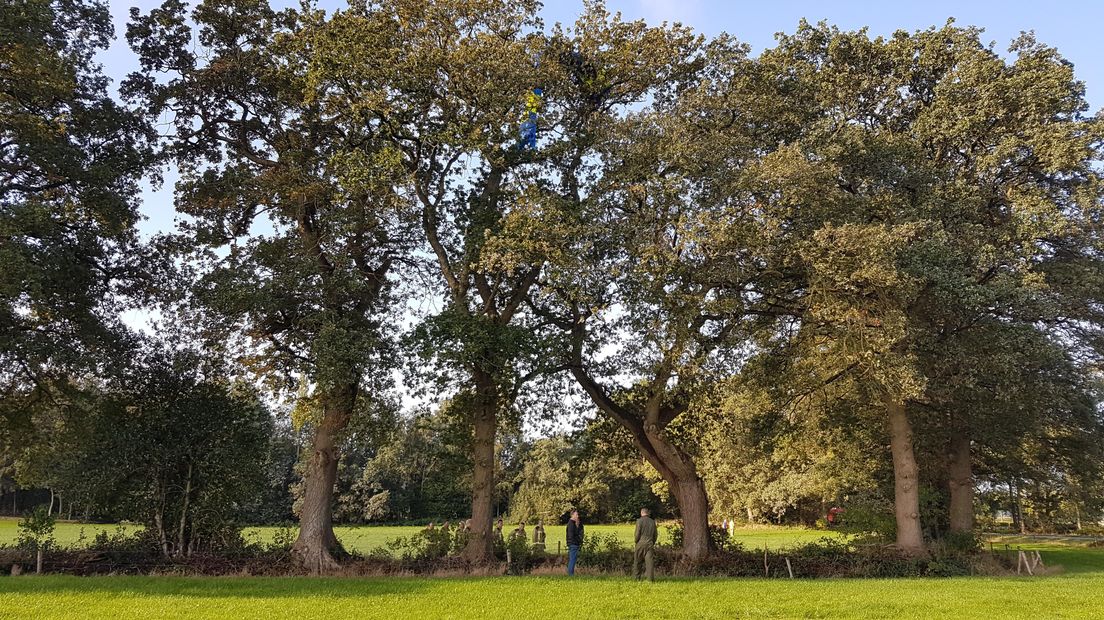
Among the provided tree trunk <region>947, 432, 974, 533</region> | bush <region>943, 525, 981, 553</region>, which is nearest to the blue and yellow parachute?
bush <region>943, 525, 981, 553</region>

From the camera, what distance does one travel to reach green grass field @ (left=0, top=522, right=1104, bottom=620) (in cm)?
1090

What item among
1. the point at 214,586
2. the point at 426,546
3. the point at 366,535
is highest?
→ the point at 214,586

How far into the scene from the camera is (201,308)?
2016 cm

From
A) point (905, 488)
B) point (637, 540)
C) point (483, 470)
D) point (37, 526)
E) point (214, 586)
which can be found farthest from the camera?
point (905, 488)

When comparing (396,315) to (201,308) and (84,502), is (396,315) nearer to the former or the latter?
(201,308)

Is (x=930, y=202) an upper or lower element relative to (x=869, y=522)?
upper

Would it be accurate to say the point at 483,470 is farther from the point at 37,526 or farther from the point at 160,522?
the point at 37,526

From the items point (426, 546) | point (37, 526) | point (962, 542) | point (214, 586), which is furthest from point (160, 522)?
point (962, 542)

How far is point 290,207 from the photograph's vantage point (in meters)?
21.7

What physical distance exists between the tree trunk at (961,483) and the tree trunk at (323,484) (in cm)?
2204

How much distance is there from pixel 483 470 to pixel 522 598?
8.07 m

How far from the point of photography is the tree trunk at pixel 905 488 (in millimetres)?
21484

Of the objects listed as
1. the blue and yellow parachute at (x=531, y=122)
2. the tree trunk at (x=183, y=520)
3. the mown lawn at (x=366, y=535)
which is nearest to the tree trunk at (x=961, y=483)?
the mown lawn at (x=366, y=535)

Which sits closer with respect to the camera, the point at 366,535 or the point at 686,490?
the point at 686,490
